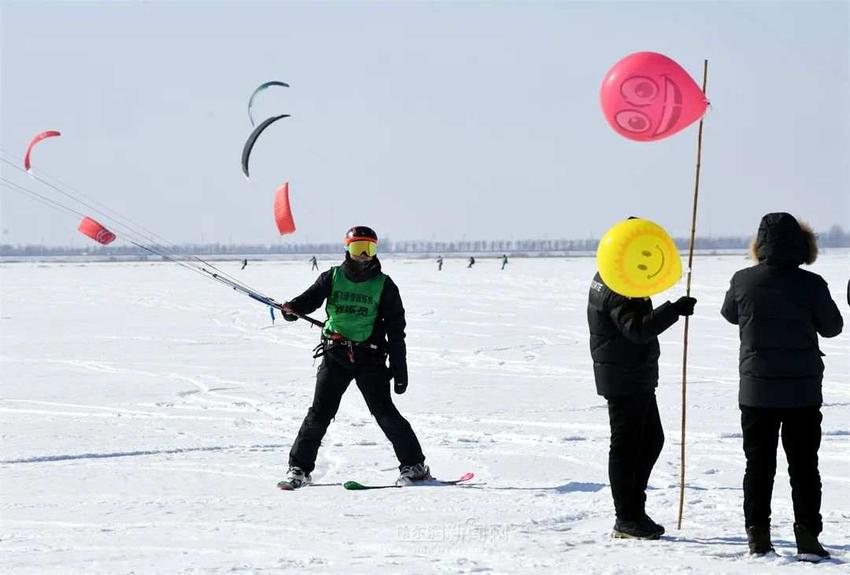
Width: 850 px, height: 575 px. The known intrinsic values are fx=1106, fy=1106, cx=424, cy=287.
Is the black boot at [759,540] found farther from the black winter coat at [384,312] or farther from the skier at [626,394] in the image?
the black winter coat at [384,312]

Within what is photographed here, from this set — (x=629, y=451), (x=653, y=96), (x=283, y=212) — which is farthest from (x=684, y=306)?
(x=283, y=212)

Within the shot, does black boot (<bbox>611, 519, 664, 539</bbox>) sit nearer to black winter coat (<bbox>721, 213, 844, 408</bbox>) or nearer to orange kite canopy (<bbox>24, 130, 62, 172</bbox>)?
black winter coat (<bbox>721, 213, 844, 408</bbox>)

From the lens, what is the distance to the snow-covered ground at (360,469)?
4.54m

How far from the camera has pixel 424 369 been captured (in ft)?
41.3

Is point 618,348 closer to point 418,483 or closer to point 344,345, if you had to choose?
point 418,483

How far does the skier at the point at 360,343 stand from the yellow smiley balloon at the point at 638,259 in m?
1.83

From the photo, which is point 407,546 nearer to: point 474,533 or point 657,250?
point 474,533

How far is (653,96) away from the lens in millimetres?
5203

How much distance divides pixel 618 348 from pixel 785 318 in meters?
0.75

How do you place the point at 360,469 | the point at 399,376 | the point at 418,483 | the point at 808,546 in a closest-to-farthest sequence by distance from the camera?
the point at 808,546
the point at 418,483
the point at 399,376
the point at 360,469

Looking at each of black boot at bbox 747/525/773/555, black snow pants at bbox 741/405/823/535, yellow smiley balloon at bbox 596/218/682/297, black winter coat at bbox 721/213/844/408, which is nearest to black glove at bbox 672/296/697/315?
yellow smiley balloon at bbox 596/218/682/297

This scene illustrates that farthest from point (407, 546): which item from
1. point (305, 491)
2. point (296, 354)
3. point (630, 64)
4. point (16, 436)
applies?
point (296, 354)

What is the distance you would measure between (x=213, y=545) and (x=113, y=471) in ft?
6.72

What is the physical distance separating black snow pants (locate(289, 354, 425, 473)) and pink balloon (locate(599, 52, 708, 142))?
6.74 feet
